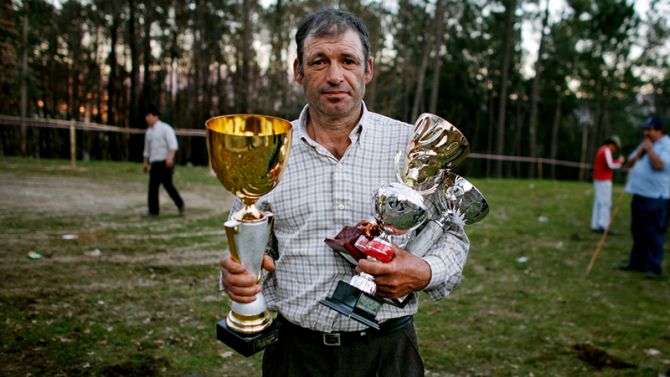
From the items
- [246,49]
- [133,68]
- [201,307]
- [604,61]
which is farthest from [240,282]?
[604,61]

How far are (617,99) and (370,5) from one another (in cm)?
2244

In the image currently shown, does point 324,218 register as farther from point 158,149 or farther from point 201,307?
point 158,149

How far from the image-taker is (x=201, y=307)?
15.3 feet

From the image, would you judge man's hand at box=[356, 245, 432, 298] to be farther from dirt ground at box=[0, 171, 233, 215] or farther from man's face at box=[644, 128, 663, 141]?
dirt ground at box=[0, 171, 233, 215]

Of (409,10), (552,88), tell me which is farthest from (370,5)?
(552,88)

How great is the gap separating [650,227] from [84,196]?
10108 millimetres

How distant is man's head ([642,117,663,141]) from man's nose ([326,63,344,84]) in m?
5.93

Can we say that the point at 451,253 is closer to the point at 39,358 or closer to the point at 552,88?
the point at 39,358

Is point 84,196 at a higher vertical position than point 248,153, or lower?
lower

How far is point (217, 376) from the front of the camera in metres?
3.50

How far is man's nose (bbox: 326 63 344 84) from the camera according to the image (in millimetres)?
1565

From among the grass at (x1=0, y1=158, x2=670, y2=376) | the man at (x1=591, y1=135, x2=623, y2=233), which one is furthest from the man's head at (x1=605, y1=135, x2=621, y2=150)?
the grass at (x1=0, y1=158, x2=670, y2=376)

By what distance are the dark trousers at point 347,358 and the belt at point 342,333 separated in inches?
0.4

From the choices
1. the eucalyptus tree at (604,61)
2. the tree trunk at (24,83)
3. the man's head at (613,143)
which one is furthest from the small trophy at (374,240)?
the eucalyptus tree at (604,61)
